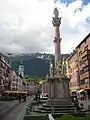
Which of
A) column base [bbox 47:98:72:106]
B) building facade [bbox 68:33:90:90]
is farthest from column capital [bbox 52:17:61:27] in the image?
building facade [bbox 68:33:90:90]

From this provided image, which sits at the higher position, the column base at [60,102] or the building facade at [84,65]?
the building facade at [84,65]

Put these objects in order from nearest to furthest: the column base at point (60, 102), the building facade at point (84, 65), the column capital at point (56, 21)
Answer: the column base at point (60, 102) → the column capital at point (56, 21) → the building facade at point (84, 65)

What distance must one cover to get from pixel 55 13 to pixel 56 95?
1270cm

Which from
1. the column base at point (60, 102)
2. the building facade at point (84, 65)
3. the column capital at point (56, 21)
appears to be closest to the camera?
the column base at point (60, 102)

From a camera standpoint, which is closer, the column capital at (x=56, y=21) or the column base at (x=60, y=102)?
the column base at (x=60, y=102)

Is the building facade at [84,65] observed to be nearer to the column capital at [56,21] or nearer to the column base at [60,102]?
the column capital at [56,21]

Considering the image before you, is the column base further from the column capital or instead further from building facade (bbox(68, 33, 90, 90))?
building facade (bbox(68, 33, 90, 90))

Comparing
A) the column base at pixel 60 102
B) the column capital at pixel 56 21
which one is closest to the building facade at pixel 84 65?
the column capital at pixel 56 21

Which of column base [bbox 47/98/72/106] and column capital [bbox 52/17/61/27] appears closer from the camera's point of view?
column base [bbox 47/98/72/106]

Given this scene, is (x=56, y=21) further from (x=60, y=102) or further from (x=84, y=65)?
(x=84, y=65)

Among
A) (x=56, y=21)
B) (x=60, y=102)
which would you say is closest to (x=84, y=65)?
(x=56, y=21)

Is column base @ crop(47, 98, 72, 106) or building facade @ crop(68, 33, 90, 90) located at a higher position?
building facade @ crop(68, 33, 90, 90)

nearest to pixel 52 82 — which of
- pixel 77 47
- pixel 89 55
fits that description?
pixel 89 55

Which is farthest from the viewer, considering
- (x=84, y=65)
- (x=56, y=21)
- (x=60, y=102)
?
(x=84, y=65)
